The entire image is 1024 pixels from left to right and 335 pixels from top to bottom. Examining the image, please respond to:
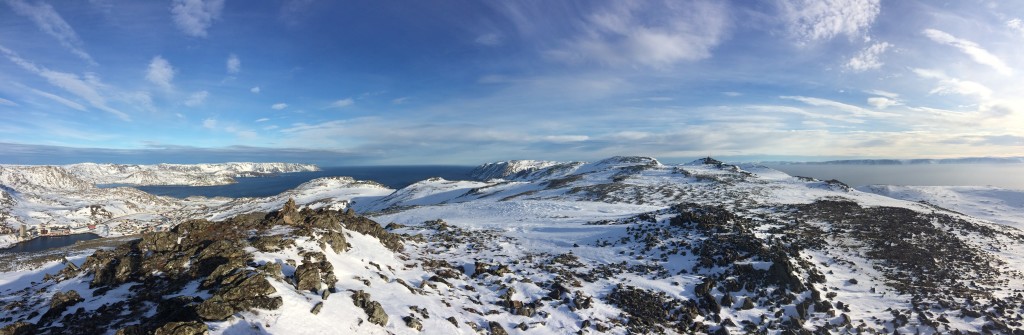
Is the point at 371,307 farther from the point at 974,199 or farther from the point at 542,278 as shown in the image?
the point at 974,199

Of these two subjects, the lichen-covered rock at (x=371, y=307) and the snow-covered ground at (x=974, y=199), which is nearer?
the lichen-covered rock at (x=371, y=307)

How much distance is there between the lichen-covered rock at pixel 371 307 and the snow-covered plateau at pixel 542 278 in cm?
4

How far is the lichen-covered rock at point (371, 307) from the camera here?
11.0 meters

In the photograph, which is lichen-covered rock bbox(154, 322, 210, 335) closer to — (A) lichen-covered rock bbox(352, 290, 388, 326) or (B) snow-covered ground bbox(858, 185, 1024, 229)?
(A) lichen-covered rock bbox(352, 290, 388, 326)

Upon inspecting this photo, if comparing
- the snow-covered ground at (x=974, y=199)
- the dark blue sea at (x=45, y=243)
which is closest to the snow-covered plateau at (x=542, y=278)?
the snow-covered ground at (x=974, y=199)

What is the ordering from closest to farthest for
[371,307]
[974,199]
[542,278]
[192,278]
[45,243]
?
1. [371,307]
2. [192,278]
3. [542,278]
4. [974,199]
5. [45,243]

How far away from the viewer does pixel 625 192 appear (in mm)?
59719

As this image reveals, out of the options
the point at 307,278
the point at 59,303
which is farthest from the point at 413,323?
the point at 59,303

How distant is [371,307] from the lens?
1138cm

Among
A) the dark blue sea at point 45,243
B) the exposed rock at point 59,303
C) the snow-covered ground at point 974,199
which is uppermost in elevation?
the exposed rock at point 59,303

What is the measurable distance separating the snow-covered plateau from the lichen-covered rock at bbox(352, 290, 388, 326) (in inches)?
1.6

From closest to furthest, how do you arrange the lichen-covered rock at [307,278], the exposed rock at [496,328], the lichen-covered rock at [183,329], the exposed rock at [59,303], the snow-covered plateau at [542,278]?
the lichen-covered rock at [183,329], the exposed rock at [59,303], the snow-covered plateau at [542,278], the lichen-covered rock at [307,278], the exposed rock at [496,328]

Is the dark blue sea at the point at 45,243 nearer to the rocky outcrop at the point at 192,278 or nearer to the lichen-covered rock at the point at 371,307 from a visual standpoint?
the rocky outcrop at the point at 192,278

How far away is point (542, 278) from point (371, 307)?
9496 mm
